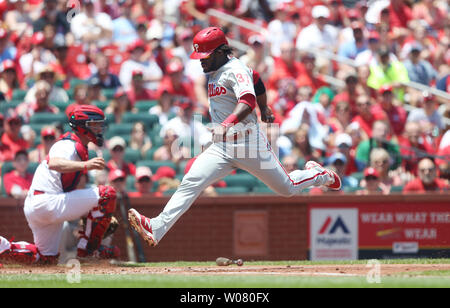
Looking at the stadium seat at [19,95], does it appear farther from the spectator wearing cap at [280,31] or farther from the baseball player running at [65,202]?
the baseball player running at [65,202]

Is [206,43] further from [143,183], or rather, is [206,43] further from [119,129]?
[119,129]

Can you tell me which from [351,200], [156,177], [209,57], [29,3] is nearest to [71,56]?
[29,3]

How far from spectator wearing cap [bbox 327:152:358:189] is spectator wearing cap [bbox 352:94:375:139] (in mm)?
1101

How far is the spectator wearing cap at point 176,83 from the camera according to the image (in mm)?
13320

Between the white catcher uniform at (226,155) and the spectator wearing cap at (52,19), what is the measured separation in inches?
291

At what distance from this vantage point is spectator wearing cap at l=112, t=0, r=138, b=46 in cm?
1496

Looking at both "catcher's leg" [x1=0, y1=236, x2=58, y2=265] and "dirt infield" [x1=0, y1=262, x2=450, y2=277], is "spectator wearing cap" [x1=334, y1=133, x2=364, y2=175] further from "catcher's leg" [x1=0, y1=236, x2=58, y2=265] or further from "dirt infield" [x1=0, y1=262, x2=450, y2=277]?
"catcher's leg" [x1=0, y1=236, x2=58, y2=265]

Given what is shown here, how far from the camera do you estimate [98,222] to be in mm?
8656

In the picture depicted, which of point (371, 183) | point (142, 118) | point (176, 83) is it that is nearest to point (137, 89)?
point (176, 83)

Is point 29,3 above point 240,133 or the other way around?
above

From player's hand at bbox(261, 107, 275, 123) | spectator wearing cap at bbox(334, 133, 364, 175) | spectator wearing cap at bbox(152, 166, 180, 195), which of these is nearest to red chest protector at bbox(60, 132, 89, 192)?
player's hand at bbox(261, 107, 275, 123)

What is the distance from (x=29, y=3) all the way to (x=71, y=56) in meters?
2.08
